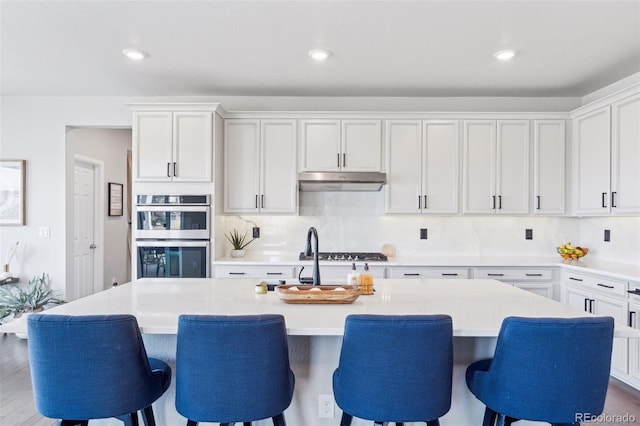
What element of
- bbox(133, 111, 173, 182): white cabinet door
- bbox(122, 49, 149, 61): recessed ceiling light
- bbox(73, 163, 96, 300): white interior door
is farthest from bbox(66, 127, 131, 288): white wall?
bbox(122, 49, 149, 61): recessed ceiling light

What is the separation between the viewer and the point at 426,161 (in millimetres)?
3848

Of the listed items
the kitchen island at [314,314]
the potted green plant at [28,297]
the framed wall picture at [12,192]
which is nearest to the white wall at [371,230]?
the potted green plant at [28,297]

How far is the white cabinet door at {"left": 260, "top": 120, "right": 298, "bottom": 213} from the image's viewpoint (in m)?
3.85

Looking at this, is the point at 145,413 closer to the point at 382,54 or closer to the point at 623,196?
the point at 382,54

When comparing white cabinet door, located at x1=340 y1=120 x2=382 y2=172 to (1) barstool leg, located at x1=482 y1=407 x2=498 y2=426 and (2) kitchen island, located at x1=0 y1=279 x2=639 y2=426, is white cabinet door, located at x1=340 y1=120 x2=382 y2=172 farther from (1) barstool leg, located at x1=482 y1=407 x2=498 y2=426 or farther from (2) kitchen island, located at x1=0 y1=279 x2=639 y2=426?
(1) barstool leg, located at x1=482 y1=407 x2=498 y2=426

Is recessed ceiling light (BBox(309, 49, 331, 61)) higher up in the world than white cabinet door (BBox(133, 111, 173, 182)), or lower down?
higher up

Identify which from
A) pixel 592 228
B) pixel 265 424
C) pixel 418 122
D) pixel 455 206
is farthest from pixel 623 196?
pixel 265 424

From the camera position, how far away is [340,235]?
4.20 m

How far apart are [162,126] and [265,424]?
2.89 meters

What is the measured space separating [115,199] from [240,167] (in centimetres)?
301

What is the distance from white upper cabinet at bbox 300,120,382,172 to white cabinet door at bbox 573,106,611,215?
1.96 m

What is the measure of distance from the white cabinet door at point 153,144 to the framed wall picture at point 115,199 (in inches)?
95.3

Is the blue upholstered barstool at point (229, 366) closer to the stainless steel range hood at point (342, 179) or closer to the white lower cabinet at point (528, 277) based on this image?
the stainless steel range hood at point (342, 179)

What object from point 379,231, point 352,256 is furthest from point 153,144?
point 379,231
